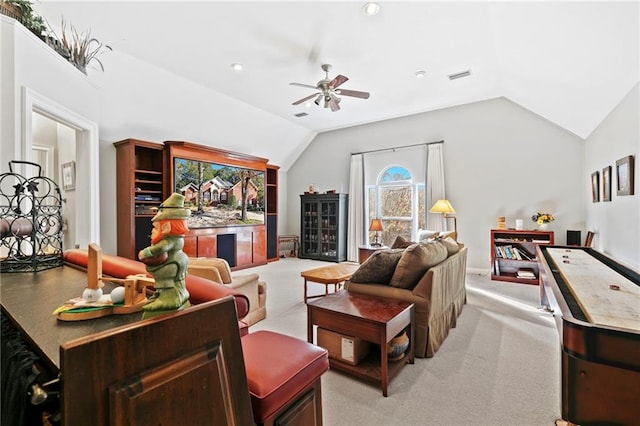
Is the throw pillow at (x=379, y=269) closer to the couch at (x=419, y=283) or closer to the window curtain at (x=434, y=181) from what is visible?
the couch at (x=419, y=283)

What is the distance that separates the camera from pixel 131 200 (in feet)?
14.7

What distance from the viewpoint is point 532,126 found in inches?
191

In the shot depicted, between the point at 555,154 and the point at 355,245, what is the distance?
407 cm

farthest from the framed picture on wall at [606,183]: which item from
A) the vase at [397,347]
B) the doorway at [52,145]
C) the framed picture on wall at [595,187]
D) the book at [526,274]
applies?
the doorway at [52,145]

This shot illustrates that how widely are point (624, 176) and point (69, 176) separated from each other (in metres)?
5.88

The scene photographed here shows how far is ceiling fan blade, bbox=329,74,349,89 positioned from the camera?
11.3 feet

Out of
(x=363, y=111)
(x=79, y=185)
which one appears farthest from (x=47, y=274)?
(x=363, y=111)

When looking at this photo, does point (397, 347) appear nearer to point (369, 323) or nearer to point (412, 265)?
point (369, 323)

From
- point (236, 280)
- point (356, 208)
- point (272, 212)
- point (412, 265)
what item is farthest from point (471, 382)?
point (272, 212)

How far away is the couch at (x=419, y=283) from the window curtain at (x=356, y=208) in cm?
402

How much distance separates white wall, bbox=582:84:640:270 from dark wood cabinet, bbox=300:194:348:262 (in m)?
4.39

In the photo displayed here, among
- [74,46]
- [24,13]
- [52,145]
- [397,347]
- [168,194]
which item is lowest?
[397,347]

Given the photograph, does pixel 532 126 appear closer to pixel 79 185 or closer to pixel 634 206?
pixel 634 206

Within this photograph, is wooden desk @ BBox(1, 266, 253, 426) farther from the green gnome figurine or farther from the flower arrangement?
the flower arrangement
